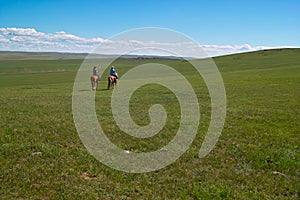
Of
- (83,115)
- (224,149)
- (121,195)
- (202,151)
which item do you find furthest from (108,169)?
(83,115)

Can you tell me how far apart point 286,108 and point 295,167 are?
475 inches

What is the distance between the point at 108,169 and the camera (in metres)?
9.05

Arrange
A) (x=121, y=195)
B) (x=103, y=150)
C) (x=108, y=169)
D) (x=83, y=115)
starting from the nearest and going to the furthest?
(x=121, y=195) < (x=108, y=169) < (x=103, y=150) < (x=83, y=115)

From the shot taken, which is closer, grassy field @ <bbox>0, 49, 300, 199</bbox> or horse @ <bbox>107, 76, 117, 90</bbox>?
grassy field @ <bbox>0, 49, 300, 199</bbox>

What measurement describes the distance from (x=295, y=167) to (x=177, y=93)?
843 inches

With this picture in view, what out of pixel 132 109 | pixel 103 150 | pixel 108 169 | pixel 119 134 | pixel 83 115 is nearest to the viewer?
pixel 108 169

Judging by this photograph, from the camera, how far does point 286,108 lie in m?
→ 20.3

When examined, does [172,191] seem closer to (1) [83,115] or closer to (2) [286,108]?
(1) [83,115]

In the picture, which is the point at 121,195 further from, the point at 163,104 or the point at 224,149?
the point at 163,104

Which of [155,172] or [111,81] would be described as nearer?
[155,172]

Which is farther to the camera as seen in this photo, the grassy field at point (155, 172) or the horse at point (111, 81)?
the horse at point (111, 81)

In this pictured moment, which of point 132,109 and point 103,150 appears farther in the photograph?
point 132,109

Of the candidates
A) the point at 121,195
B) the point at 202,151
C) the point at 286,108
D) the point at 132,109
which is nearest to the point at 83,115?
the point at 132,109

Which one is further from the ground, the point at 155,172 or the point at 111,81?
the point at 111,81
